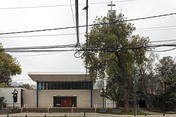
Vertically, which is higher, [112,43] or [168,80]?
[112,43]

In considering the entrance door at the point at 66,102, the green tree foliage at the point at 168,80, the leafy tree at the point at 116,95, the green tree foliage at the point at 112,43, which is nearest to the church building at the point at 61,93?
the entrance door at the point at 66,102

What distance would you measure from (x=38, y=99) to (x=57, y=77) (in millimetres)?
5844

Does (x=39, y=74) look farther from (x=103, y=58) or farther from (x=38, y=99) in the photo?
(x=103, y=58)

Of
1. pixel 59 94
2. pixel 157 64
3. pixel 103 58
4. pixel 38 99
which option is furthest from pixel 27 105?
pixel 157 64

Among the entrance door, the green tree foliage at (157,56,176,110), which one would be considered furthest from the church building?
the green tree foliage at (157,56,176,110)

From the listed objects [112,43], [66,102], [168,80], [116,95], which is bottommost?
[66,102]

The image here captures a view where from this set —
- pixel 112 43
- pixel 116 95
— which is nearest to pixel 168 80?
pixel 116 95

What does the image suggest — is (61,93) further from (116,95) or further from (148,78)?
(148,78)

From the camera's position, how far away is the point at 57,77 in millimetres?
40844

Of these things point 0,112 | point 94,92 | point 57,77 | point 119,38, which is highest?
point 119,38

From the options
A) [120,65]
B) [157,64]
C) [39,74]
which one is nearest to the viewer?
[120,65]

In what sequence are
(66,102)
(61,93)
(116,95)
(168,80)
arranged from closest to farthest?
(116,95) < (168,80) < (61,93) < (66,102)

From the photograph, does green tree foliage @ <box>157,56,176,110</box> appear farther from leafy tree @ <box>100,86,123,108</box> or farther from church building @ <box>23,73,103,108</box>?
church building @ <box>23,73,103,108</box>

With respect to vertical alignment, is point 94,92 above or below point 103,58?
below
